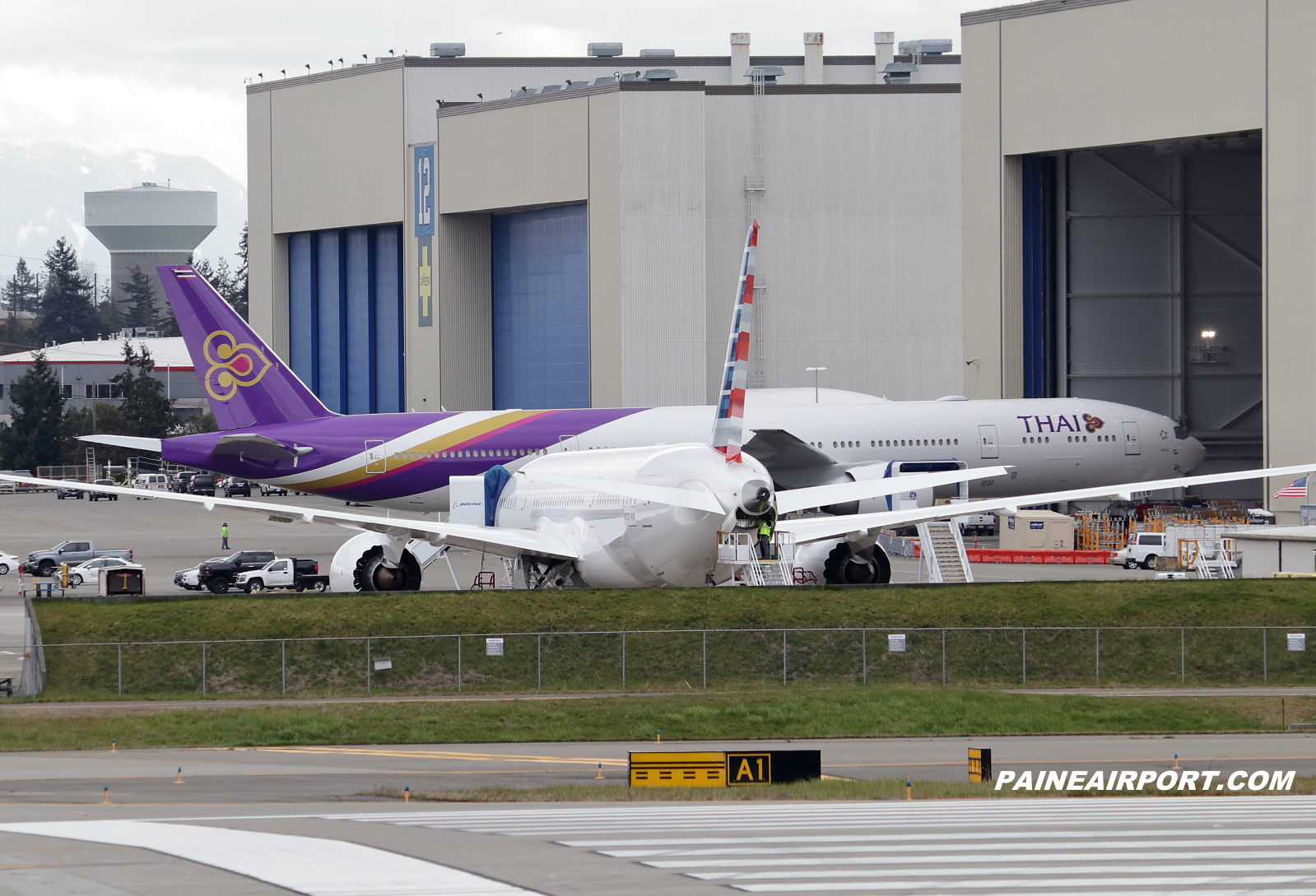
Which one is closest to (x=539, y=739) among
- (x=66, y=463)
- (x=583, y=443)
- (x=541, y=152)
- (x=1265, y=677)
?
(x=1265, y=677)

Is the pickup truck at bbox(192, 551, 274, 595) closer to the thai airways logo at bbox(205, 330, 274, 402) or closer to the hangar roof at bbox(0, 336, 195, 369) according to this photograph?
the thai airways logo at bbox(205, 330, 274, 402)

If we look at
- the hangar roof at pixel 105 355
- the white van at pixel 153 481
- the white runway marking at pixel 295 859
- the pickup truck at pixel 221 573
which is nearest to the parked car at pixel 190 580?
the pickup truck at pixel 221 573

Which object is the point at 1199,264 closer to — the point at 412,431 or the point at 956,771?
the point at 412,431

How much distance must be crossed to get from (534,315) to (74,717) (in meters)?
71.1

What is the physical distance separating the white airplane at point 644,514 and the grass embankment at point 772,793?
12.1 m

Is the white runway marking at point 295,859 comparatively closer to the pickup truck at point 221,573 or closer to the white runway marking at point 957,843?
the white runway marking at point 957,843

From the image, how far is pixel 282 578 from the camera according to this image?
177 ft

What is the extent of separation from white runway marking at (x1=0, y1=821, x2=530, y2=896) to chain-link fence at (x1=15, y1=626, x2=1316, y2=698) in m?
16.0

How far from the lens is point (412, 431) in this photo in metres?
61.2

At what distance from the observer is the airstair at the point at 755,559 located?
3594cm

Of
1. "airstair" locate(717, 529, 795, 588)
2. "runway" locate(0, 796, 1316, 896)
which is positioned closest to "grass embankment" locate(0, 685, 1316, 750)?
"airstair" locate(717, 529, 795, 588)

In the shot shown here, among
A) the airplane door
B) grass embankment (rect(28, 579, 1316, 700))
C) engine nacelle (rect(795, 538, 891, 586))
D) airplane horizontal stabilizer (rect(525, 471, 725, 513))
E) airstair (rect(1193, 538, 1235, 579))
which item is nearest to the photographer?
airplane horizontal stabilizer (rect(525, 471, 725, 513))

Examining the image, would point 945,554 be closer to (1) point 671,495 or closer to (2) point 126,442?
(1) point 671,495

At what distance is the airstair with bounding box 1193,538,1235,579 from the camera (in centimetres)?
5031
